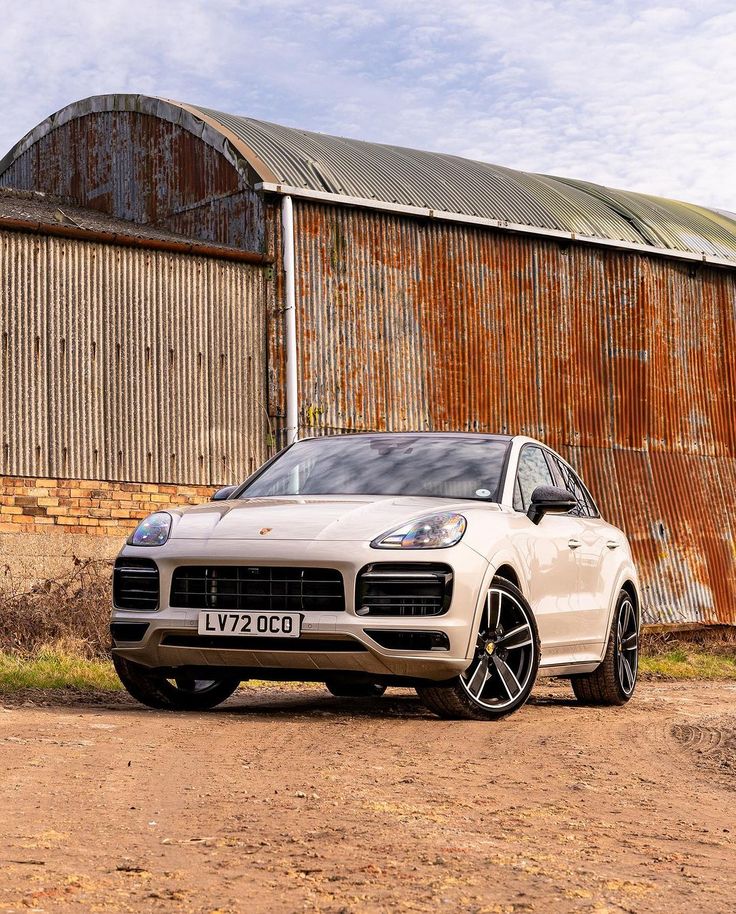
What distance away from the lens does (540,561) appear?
29.0 feet

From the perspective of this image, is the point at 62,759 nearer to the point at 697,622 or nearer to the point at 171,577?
the point at 171,577

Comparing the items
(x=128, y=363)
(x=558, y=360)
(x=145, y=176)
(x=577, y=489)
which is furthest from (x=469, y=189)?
(x=577, y=489)

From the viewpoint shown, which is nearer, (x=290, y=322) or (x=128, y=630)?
(x=128, y=630)

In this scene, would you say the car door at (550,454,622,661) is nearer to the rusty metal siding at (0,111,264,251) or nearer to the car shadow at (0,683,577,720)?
the car shadow at (0,683,577,720)

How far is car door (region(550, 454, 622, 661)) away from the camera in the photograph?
945 cm

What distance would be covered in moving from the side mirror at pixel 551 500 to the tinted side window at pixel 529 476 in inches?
6.8

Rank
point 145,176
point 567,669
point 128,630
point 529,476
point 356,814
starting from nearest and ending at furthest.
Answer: point 356,814 < point 128,630 < point 567,669 < point 529,476 < point 145,176

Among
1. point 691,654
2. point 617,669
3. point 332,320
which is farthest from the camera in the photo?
point 691,654

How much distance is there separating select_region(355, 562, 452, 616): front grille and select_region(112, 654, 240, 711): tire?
0.92 meters

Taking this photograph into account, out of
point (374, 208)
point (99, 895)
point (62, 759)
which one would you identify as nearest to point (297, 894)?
point (99, 895)

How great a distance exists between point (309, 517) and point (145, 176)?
14289mm

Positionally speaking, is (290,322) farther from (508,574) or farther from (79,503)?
(508,574)

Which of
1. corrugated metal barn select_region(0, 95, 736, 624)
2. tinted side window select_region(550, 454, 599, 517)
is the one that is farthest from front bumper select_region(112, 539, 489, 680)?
corrugated metal barn select_region(0, 95, 736, 624)

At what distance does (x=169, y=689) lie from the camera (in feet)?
28.9
